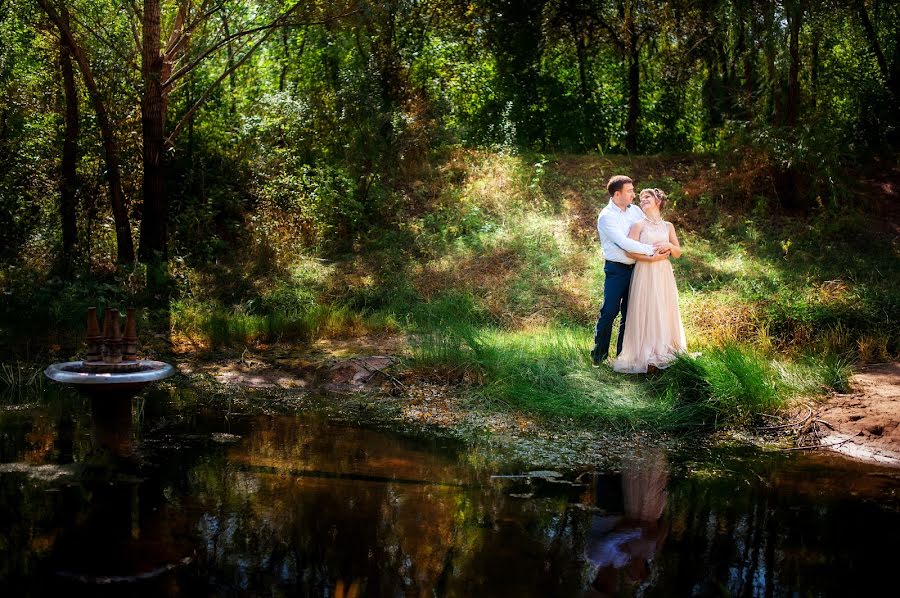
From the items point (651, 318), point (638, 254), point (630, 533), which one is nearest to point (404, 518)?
point (630, 533)

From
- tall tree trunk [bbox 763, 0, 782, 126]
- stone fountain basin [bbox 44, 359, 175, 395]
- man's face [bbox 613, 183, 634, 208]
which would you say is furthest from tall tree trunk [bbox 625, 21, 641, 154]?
stone fountain basin [bbox 44, 359, 175, 395]

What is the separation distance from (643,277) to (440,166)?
8410 millimetres

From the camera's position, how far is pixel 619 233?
8773 mm

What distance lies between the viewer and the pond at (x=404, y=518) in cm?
435

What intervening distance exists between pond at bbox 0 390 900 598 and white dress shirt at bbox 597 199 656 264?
247 cm

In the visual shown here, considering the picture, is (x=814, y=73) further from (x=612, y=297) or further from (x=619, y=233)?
(x=612, y=297)

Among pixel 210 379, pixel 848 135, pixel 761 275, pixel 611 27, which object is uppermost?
pixel 611 27

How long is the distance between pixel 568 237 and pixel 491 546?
1025 centimetres

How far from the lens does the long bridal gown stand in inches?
343

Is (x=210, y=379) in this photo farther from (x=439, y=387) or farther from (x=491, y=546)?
(x=491, y=546)

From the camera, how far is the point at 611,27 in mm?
18141

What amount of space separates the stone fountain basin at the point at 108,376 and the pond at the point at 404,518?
29cm

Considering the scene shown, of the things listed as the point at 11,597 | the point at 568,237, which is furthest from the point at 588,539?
the point at 568,237

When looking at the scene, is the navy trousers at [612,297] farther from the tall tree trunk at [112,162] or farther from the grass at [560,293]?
the tall tree trunk at [112,162]
